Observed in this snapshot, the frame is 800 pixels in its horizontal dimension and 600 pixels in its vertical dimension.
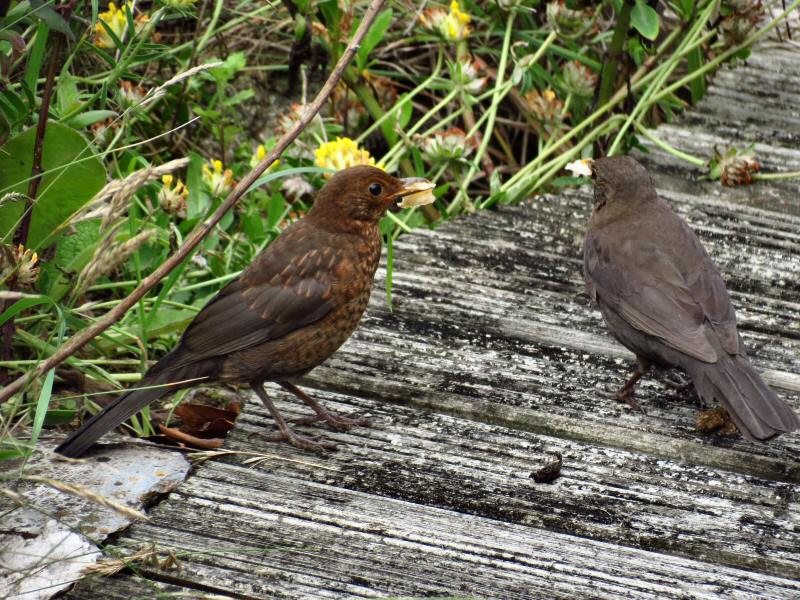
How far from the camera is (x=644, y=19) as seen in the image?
5.26m

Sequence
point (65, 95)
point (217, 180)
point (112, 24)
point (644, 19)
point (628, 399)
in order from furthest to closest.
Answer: point (644, 19) → point (217, 180) → point (112, 24) → point (65, 95) → point (628, 399)

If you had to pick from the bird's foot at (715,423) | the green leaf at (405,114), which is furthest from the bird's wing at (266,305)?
the green leaf at (405,114)

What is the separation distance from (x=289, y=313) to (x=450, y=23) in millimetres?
2400

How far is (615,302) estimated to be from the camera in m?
3.96

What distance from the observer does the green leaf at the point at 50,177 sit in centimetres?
354


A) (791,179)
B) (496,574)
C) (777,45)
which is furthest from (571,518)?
(777,45)

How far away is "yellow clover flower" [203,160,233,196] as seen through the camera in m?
4.74

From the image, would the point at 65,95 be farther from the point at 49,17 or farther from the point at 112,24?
the point at 49,17

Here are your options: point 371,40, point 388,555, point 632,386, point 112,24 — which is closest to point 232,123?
point 371,40

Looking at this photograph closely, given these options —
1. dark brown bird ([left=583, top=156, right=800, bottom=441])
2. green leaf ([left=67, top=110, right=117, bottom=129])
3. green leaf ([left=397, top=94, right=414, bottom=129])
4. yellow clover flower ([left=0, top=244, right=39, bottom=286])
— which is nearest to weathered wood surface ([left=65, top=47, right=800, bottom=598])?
dark brown bird ([left=583, top=156, right=800, bottom=441])

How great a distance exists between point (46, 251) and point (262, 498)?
1.50 m

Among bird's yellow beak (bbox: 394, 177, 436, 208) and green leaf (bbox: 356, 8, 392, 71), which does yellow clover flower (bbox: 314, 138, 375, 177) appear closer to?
bird's yellow beak (bbox: 394, 177, 436, 208)

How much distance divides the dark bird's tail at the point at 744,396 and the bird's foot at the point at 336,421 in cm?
109

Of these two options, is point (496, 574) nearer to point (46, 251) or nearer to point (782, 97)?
point (46, 251)
